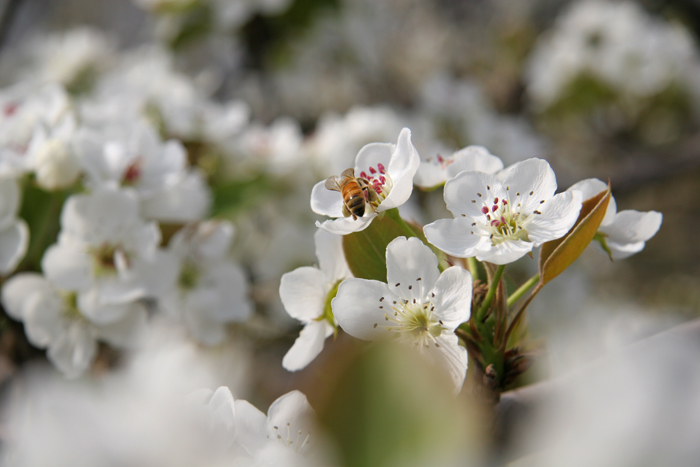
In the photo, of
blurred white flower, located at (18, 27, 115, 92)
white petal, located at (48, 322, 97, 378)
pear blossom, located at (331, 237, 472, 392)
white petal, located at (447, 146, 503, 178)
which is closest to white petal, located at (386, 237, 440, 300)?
pear blossom, located at (331, 237, 472, 392)

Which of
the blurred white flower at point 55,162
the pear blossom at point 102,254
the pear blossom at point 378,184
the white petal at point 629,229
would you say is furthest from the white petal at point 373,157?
the blurred white flower at point 55,162

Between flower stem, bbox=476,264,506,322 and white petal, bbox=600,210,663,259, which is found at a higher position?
white petal, bbox=600,210,663,259

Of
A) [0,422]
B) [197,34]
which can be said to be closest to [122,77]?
[197,34]

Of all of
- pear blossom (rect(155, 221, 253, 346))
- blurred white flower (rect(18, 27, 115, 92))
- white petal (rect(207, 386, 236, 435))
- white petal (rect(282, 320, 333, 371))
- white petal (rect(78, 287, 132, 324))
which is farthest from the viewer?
blurred white flower (rect(18, 27, 115, 92))

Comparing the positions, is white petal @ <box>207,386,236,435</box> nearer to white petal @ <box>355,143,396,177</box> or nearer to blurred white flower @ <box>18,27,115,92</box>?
white petal @ <box>355,143,396,177</box>

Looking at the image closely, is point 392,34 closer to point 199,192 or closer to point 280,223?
point 280,223

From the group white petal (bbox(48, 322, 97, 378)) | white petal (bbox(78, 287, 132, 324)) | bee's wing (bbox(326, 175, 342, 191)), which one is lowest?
white petal (bbox(48, 322, 97, 378))

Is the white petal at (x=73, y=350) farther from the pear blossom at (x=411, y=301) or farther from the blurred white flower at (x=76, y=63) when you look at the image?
the blurred white flower at (x=76, y=63)
